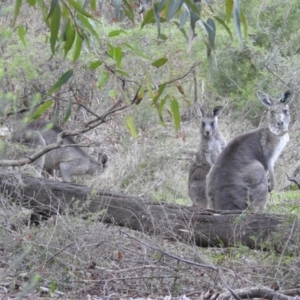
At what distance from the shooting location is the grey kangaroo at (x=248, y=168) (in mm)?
8891

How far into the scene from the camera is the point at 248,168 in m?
9.38

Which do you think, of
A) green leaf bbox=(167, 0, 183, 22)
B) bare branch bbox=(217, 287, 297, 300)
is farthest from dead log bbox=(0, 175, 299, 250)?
green leaf bbox=(167, 0, 183, 22)

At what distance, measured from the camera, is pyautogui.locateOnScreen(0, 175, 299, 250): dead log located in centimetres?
666

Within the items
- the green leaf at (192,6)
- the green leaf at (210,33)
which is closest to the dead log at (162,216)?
the green leaf at (210,33)

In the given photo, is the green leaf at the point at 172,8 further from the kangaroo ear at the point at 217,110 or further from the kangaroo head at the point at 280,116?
the kangaroo ear at the point at 217,110

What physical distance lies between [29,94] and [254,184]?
5475 mm

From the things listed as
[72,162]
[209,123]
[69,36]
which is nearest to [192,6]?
[69,36]

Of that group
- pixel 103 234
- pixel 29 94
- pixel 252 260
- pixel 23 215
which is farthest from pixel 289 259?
pixel 29 94

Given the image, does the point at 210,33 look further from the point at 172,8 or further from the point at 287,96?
the point at 287,96

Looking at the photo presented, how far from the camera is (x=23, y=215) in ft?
25.6

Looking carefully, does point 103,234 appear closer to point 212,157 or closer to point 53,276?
point 53,276

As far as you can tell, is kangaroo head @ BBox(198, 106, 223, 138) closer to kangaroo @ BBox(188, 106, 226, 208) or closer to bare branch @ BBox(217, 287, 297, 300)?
kangaroo @ BBox(188, 106, 226, 208)

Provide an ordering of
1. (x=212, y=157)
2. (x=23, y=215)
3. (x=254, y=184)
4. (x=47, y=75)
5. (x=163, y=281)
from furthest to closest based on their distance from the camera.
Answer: (x=47, y=75) < (x=212, y=157) < (x=254, y=184) < (x=23, y=215) < (x=163, y=281)

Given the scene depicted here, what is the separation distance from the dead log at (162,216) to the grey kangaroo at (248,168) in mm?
1313
